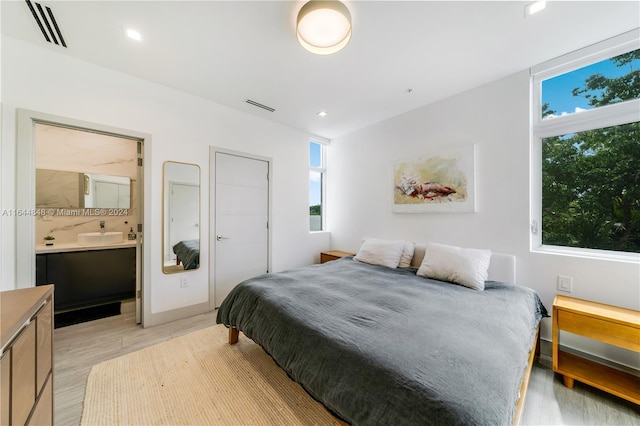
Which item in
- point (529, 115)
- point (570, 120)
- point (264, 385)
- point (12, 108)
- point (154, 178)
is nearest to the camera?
point (264, 385)

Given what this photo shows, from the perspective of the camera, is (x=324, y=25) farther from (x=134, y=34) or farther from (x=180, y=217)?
(x=180, y=217)

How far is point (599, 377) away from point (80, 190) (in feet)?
19.6

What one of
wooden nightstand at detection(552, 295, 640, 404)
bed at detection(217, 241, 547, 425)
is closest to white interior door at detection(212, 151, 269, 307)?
bed at detection(217, 241, 547, 425)

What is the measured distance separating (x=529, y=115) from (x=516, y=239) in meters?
1.26

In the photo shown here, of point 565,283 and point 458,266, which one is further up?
point 458,266

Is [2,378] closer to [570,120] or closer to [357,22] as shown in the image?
[357,22]

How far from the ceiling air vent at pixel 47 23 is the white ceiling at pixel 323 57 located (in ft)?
0.14

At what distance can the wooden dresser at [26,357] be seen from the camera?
709mm

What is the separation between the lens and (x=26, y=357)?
2.85 ft

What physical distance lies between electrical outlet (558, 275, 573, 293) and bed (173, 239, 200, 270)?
3.85m

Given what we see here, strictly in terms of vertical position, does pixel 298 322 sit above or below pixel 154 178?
below

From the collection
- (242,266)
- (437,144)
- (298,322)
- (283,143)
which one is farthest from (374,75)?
(242,266)

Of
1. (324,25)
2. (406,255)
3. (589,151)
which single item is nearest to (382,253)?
(406,255)

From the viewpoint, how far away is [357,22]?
69.1 inches
